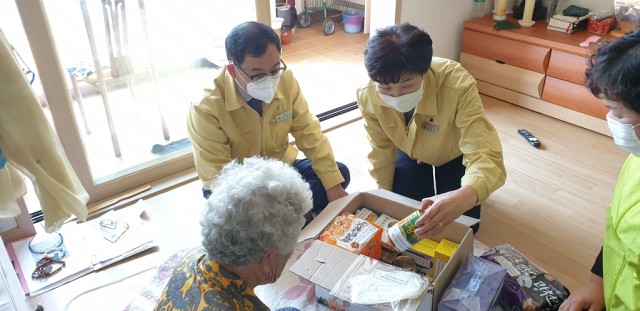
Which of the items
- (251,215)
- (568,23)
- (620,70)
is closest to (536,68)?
(568,23)

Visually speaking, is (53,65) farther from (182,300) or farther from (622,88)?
(622,88)

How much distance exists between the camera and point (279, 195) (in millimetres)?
920

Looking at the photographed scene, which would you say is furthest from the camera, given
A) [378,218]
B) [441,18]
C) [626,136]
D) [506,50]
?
[441,18]

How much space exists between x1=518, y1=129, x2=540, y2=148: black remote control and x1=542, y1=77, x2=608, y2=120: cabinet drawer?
31 cm

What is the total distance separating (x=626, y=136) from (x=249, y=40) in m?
1.04

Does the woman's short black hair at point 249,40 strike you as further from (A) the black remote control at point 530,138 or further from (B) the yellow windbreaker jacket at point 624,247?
(A) the black remote control at point 530,138

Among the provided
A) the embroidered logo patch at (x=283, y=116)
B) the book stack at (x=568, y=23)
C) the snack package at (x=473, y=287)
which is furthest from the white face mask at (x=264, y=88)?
the book stack at (x=568, y=23)

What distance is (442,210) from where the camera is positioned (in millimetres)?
1222

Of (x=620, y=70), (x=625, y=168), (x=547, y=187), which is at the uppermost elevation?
(x=620, y=70)

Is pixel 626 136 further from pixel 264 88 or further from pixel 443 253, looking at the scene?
pixel 264 88

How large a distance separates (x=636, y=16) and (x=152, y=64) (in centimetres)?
260

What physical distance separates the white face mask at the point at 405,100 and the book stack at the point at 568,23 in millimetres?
1762

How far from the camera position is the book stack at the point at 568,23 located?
275cm

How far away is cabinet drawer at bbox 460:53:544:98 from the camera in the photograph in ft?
9.24
